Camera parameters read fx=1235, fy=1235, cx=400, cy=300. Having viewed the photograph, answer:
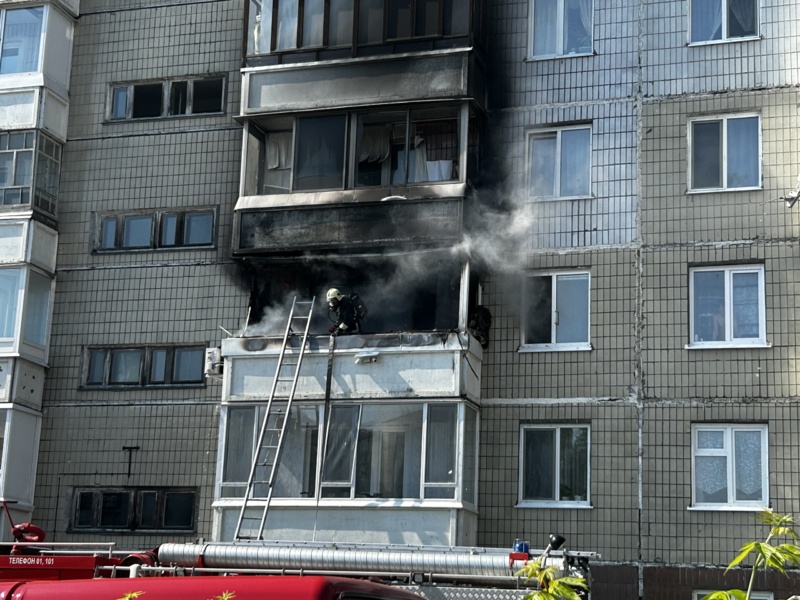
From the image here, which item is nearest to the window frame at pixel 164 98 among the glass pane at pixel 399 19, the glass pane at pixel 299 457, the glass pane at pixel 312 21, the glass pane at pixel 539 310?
the glass pane at pixel 312 21

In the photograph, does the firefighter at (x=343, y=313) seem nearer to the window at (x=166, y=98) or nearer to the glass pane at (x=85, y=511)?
the window at (x=166, y=98)

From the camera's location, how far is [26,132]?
2338 cm

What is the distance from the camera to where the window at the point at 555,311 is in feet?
66.4

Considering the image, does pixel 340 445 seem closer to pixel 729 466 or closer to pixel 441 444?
pixel 441 444

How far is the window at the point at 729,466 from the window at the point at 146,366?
28.9 ft

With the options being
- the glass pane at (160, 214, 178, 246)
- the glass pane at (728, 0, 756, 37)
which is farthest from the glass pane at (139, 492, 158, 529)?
the glass pane at (728, 0, 756, 37)

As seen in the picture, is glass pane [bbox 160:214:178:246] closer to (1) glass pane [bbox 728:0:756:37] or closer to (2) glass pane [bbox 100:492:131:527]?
(2) glass pane [bbox 100:492:131:527]

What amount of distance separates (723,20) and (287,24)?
7507mm

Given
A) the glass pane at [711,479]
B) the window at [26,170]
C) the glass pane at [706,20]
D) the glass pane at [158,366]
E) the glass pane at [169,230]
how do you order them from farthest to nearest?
1. the window at [26,170]
2. the glass pane at [169,230]
3. the glass pane at [158,366]
4. the glass pane at [706,20]
5. the glass pane at [711,479]

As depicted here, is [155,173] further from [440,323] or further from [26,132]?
[440,323]

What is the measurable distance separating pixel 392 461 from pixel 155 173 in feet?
24.8

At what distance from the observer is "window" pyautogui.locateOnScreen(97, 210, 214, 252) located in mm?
22672

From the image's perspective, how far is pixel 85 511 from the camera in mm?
22125

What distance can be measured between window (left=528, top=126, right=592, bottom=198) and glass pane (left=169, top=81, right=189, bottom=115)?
679cm
